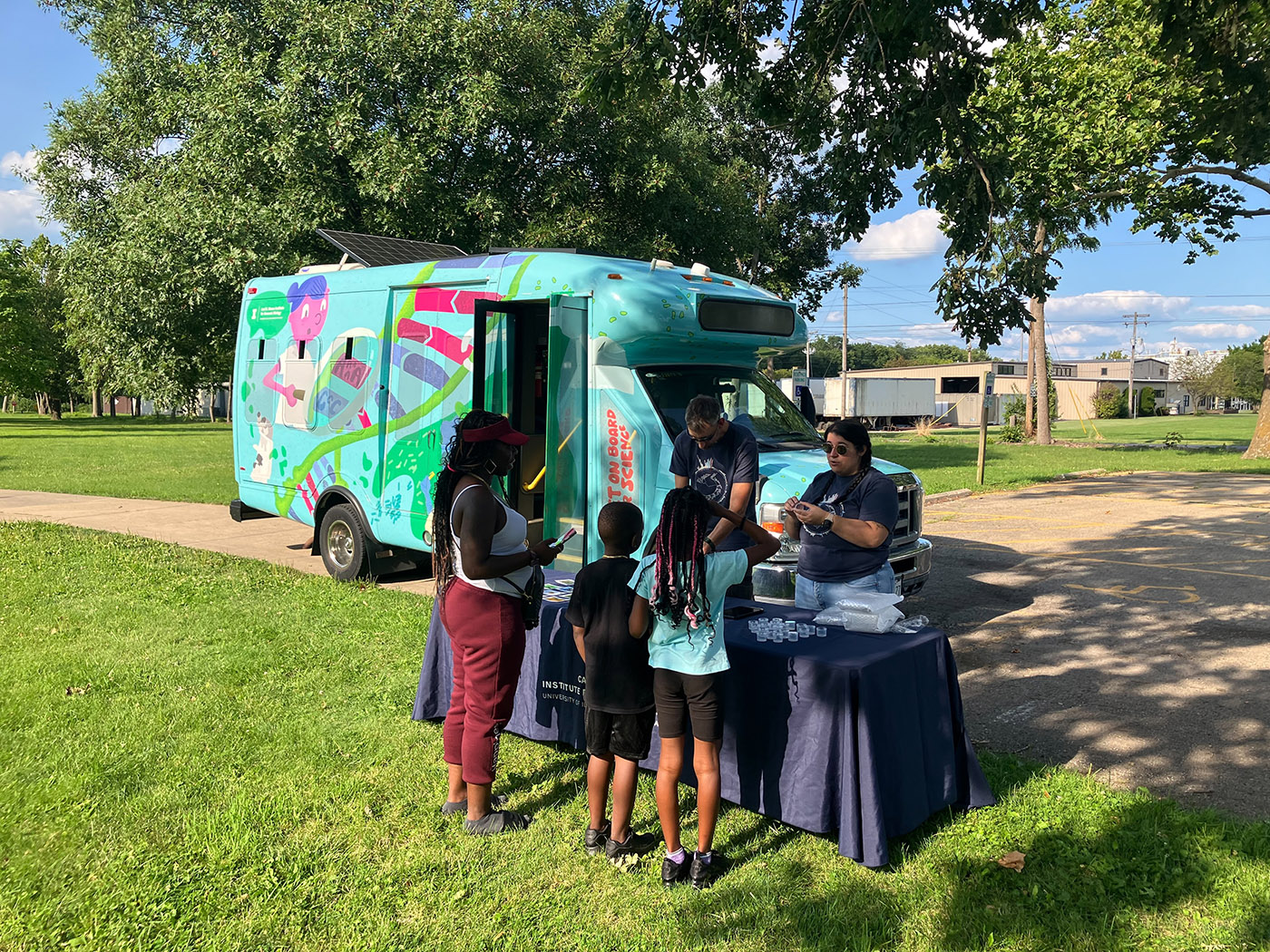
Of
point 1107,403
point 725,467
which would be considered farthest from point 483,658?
point 1107,403

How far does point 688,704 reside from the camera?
396 centimetres

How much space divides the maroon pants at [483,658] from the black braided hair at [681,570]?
88 cm

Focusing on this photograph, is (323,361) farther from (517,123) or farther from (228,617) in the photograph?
(517,123)

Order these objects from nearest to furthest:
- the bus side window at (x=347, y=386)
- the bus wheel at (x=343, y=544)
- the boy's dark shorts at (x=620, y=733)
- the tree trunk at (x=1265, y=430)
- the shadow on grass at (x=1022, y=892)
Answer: the shadow on grass at (x=1022, y=892), the boy's dark shorts at (x=620, y=733), the bus side window at (x=347, y=386), the bus wheel at (x=343, y=544), the tree trunk at (x=1265, y=430)

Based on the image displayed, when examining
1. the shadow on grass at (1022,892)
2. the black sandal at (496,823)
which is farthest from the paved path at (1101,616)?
the black sandal at (496,823)

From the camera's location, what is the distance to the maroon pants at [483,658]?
4359 mm

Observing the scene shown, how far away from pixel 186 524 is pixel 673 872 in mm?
12465

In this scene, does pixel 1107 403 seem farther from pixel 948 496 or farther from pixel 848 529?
pixel 848 529

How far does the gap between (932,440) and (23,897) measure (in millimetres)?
39035

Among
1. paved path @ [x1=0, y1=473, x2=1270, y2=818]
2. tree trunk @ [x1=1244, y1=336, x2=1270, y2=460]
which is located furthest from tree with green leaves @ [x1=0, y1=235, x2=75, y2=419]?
tree trunk @ [x1=1244, y1=336, x2=1270, y2=460]

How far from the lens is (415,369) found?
8.73m

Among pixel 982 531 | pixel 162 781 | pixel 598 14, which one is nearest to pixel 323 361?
pixel 162 781

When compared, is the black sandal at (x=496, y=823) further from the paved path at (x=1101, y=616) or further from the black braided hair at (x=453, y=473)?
the paved path at (x=1101, y=616)

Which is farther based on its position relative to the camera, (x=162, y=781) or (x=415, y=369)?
(x=415, y=369)
